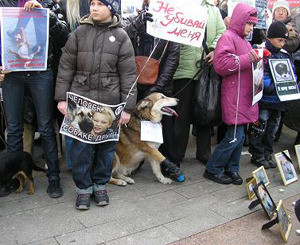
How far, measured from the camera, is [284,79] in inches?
186

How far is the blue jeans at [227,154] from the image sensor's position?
13.9 ft

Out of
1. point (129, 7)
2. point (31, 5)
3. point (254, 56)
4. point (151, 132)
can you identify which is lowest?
point (151, 132)

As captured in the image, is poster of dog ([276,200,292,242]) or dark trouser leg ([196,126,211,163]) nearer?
poster of dog ([276,200,292,242])

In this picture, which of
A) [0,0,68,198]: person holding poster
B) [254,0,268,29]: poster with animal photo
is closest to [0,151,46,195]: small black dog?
[0,0,68,198]: person holding poster

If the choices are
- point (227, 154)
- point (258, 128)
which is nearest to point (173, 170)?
point (227, 154)

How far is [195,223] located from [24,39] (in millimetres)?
2272

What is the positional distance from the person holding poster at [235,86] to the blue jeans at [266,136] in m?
0.60

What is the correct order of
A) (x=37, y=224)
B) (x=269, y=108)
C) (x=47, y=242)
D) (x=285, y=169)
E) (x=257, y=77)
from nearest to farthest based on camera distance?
1. (x=47, y=242)
2. (x=37, y=224)
3. (x=257, y=77)
4. (x=285, y=169)
5. (x=269, y=108)

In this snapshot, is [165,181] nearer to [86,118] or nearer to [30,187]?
[86,118]

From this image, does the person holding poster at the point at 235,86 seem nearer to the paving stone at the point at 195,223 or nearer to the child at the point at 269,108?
the child at the point at 269,108

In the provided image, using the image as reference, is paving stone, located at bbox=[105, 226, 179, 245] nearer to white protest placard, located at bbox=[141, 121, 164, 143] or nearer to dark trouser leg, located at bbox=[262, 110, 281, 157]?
white protest placard, located at bbox=[141, 121, 164, 143]

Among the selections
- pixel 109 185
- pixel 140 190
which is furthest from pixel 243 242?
pixel 109 185

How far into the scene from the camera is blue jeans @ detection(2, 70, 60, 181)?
11.8 ft

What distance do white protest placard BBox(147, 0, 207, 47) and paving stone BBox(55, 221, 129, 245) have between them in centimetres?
194
